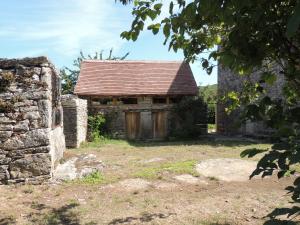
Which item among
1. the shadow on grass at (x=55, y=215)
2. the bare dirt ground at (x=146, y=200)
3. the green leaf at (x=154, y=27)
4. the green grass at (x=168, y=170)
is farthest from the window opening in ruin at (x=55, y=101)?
the green leaf at (x=154, y=27)

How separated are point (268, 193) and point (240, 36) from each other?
5.52 meters

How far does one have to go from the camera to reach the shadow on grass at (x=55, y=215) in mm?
5473

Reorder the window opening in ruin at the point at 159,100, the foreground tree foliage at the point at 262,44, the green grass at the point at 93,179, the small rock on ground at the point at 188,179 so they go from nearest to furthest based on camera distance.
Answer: the foreground tree foliage at the point at 262,44 < the green grass at the point at 93,179 < the small rock on ground at the point at 188,179 < the window opening in ruin at the point at 159,100

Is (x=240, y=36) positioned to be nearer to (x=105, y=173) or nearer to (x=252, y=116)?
(x=252, y=116)

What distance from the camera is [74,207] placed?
6238 millimetres

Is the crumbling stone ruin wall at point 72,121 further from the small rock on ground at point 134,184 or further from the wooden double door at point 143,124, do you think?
the small rock on ground at point 134,184

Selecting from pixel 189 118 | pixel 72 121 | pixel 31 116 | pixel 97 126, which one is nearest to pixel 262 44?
pixel 31 116

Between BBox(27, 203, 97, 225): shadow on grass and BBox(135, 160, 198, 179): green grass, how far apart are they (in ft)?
8.28

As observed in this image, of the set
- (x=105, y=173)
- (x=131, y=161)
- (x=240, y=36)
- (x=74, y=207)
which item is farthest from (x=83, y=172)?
(x=240, y=36)

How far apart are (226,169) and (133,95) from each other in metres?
11.4

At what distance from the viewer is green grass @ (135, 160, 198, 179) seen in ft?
28.1

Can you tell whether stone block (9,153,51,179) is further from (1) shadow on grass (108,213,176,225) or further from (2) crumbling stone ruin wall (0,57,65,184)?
(1) shadow on grass (108,213,176,225)

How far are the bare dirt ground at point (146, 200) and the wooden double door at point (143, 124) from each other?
11.2 m

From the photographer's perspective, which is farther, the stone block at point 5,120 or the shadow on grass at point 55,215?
the stone block at point 5,120
